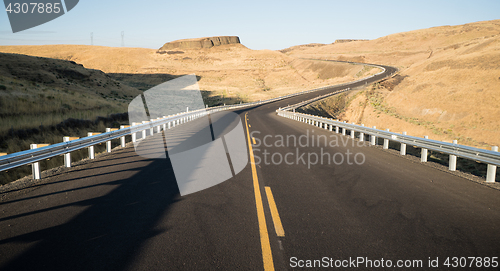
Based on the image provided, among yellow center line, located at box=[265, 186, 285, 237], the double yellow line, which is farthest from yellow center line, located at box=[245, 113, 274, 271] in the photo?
yellow center line, located at box=[265, 186, 285, 237]

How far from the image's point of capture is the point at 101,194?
671cm

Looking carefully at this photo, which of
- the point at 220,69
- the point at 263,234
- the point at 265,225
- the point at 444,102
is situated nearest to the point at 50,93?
the point at 265,225

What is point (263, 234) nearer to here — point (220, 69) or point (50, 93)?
point (50, 93)

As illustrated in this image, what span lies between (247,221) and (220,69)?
150 meters

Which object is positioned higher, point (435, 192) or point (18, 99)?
point (18, 99)

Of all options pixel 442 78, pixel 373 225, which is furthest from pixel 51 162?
pixel 442 78

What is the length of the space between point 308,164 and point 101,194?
5837mm

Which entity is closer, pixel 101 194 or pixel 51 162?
pixel 101 194

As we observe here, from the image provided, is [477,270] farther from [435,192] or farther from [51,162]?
[51,162]

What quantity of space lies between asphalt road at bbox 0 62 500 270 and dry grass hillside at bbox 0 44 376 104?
7411 centimetres

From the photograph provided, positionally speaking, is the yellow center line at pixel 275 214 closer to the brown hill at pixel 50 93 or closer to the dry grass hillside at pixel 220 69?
the brown hill at pixel 50 93

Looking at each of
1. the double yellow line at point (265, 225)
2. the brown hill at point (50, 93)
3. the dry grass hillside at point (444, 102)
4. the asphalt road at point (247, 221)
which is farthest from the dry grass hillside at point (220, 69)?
the double yellow line at point (265, 225)

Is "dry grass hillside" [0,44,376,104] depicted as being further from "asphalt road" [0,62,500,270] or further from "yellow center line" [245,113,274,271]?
"yellow center line" [245,113,274,271]

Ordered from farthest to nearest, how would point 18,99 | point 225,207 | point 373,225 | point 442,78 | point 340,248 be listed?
point 442,78 < point 18,99 < point 225,207 < point 373,225 < point 340,248
